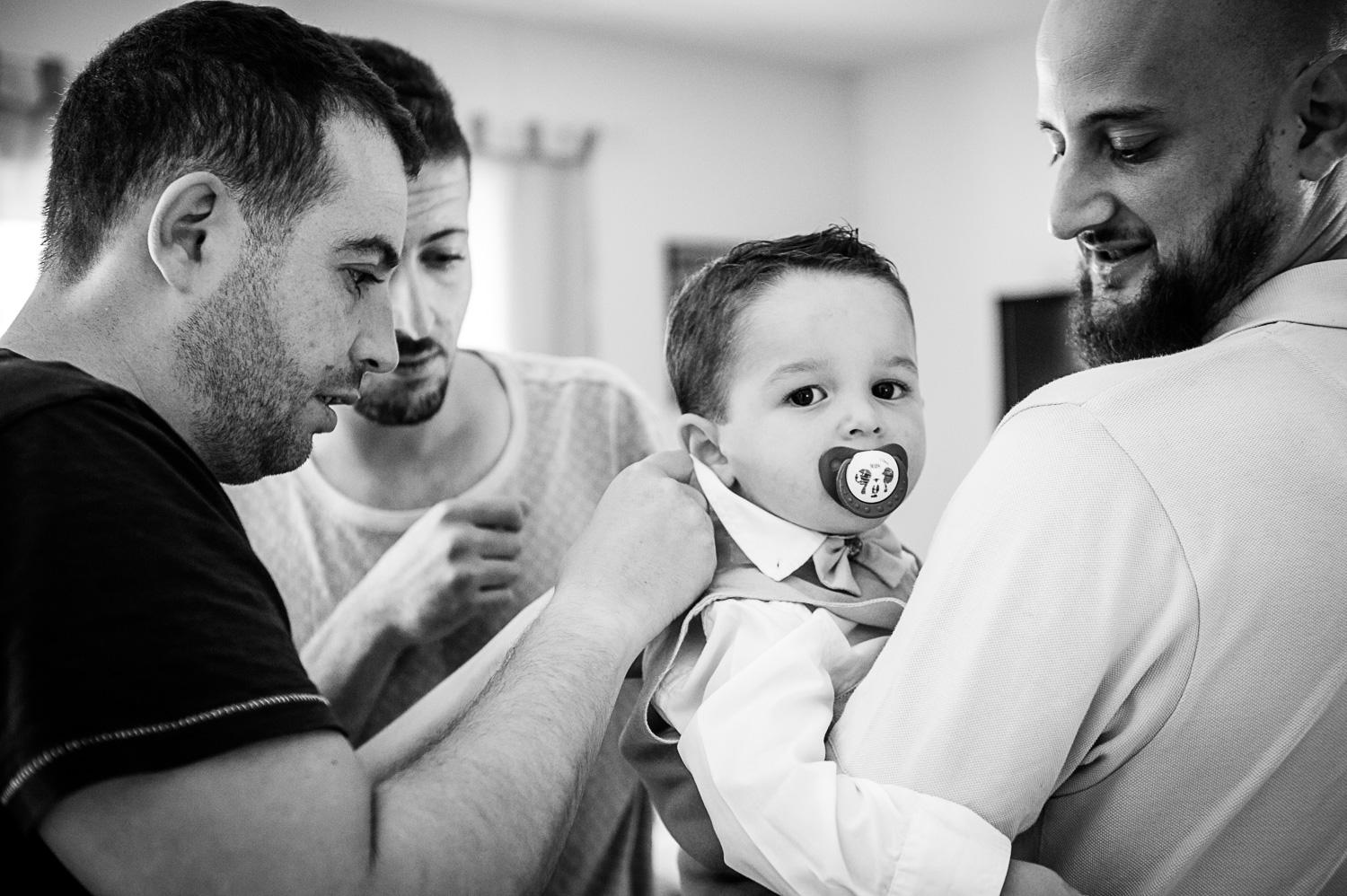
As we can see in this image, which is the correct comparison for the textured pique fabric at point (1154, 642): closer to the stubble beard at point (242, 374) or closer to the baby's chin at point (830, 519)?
the baby's chin at point (830, 519)

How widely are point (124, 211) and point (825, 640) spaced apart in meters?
0.74

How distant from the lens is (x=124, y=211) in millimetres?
996

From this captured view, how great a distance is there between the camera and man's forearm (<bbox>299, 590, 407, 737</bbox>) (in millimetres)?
1520

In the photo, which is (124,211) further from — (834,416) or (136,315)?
(834,416)

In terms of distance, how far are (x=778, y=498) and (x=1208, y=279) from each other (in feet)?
1.54

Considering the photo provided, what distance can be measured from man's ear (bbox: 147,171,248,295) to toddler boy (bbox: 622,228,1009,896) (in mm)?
495

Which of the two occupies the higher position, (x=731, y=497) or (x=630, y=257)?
(x=630, y=257)

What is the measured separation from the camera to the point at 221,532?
839mm

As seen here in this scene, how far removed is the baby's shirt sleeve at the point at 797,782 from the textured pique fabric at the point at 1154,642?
30 millimetres

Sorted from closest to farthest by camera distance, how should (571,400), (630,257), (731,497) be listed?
(731,497) < (571,400) < (630,257)

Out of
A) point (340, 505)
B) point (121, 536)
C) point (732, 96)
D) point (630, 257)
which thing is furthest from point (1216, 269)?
point (732, 96)

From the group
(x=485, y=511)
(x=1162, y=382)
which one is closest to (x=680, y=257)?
(x=485, y=511)

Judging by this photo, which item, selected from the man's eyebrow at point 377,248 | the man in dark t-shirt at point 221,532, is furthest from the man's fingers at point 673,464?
the man's eyebrow at point 377,248

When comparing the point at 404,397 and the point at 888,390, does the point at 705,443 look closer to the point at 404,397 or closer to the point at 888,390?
the point at 888,390
